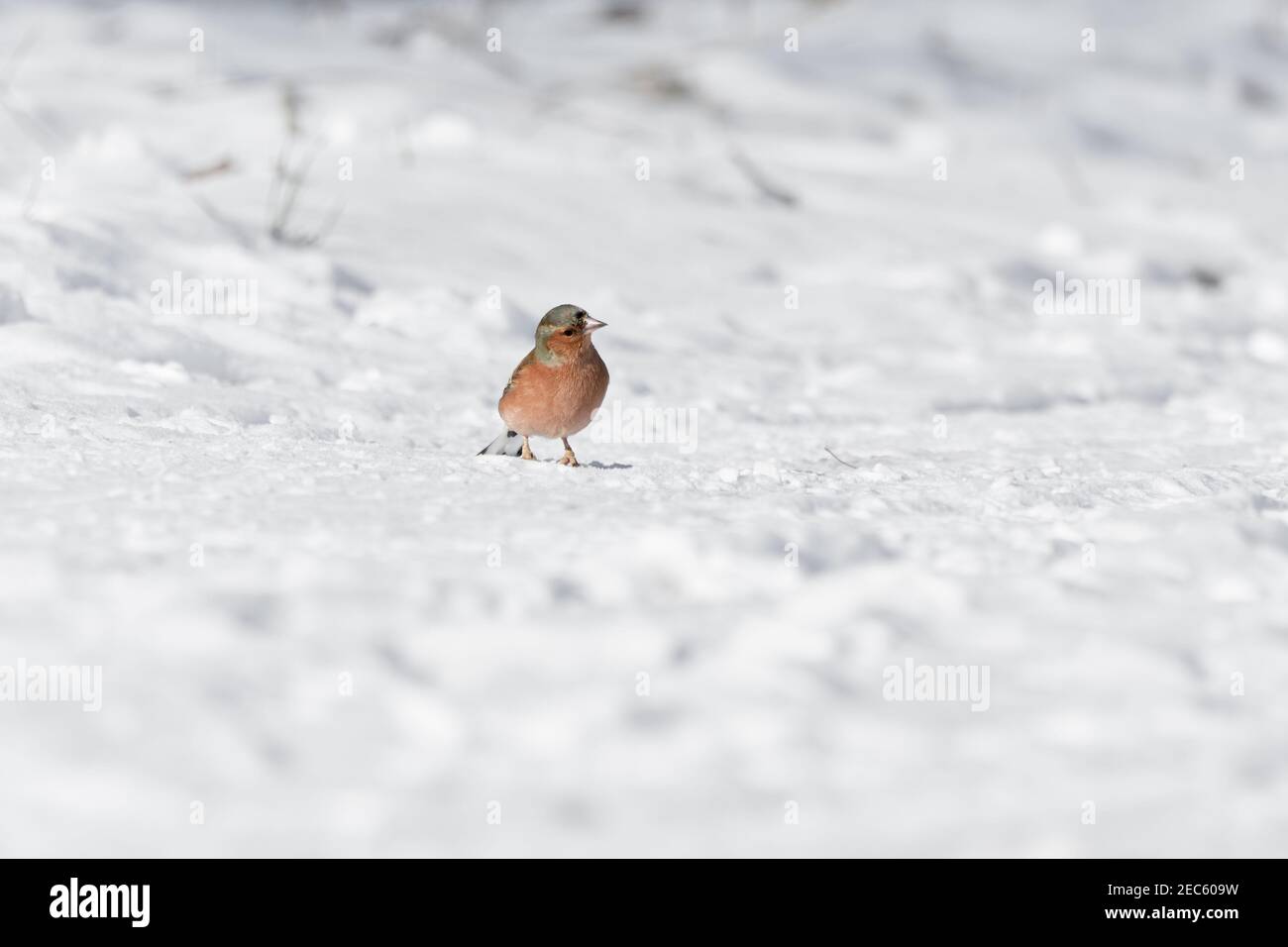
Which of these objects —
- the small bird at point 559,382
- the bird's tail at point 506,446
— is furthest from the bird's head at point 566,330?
the bird's tail at point 506,446

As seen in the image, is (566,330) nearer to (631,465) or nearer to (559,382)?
(559,382)

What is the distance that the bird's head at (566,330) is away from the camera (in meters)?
4.17

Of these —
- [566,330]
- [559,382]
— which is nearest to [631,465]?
[559,382]

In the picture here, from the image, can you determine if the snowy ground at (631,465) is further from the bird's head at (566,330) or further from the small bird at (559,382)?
the bird's head at (566,330)

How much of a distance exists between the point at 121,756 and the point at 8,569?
0.71 meters

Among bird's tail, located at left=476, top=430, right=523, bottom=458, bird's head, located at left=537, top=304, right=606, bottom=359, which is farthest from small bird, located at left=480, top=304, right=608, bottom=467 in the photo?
bird's tail, located at left=476, top=430, right=523, bottom=458

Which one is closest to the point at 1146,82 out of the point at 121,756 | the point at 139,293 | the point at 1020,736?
the point at 139,293

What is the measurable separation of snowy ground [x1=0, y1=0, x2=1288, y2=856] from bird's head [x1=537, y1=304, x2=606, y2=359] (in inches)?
17.1

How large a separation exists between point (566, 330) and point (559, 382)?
0.54ft

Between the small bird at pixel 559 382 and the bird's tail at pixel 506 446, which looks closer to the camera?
the small bird at pixel 559 382

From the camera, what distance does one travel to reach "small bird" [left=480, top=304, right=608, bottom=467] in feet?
13.6

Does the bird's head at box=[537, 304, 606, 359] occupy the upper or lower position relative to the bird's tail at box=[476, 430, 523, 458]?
upper

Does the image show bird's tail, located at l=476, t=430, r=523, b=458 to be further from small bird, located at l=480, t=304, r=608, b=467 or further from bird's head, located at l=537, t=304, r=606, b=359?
bird's head, located at l=537, t=304, r=606, b=359

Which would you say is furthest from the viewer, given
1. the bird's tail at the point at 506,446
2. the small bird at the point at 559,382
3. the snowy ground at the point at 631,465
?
the bird's tail at the point at 506,446
